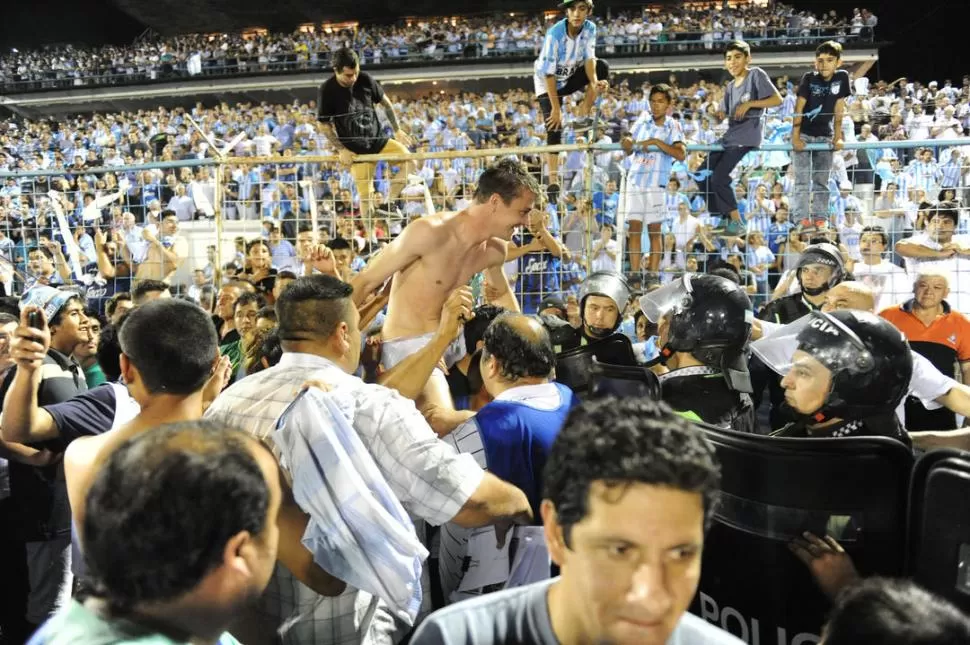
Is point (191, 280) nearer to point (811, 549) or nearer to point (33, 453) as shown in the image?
point (33, 453)

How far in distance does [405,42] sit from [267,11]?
765cm

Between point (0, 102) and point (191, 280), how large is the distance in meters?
28.2

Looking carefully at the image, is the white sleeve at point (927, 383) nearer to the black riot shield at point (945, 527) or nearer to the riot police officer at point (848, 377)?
the riot police officer at point (848, 377)

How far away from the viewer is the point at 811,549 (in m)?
1.96

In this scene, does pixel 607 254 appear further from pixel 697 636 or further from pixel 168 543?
pixel 168 543

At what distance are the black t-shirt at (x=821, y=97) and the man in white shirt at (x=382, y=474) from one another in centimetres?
578

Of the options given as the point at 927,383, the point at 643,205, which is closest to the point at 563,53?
the point at 643,205

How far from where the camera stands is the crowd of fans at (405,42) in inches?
1000

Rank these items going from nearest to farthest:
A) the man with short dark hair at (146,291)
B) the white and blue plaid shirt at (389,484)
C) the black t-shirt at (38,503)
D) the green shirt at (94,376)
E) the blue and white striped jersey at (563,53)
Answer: the white and blue plaid shirt at (389,484) → the black t-shirt at (38,503) → the green shirt at (94,376) → the man with short dark hair at (146,291) → the blue and white striped jersey at (563,53)

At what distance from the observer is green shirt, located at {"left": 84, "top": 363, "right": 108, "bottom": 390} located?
4430 millimetres

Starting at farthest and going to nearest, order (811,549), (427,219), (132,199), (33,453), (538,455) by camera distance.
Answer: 1. (132,199)
2. (427,219)
3. (33,453)
4. (538,455)
5. (811,549)

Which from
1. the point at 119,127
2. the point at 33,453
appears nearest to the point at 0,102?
the point at 119,127

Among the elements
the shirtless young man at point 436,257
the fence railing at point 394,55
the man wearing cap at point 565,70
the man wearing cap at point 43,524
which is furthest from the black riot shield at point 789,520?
the fence railing at point 394,55

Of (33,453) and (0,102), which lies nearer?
(33,453)
